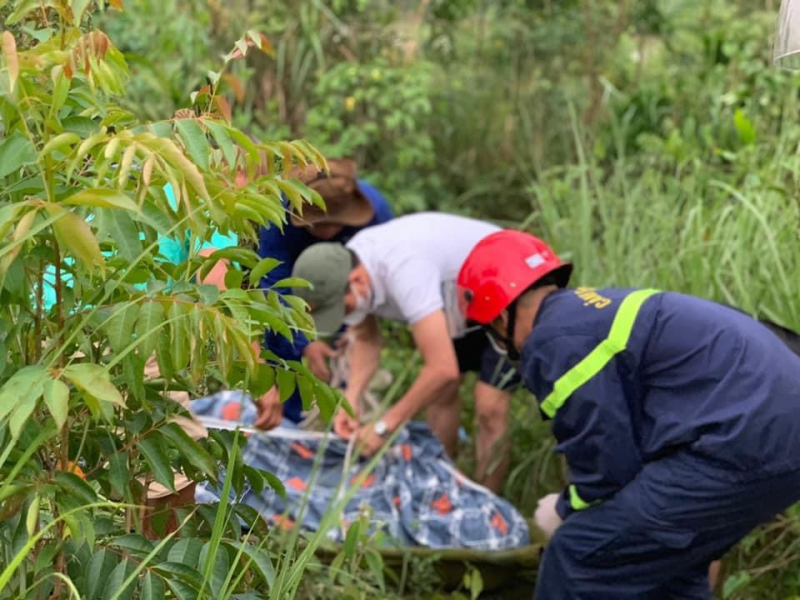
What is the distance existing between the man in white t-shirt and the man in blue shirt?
0.75 feet

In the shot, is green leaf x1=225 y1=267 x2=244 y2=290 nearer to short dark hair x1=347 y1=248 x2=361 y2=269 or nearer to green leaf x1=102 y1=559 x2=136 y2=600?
green leaf x1=102 y1=559 x2=136 y2=600

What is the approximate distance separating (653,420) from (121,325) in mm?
1922

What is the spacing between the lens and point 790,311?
4016 millimetres

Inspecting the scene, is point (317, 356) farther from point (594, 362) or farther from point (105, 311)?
point (105, 311)

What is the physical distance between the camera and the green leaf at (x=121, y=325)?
165 centimetres

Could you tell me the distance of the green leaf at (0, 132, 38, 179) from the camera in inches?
63.2

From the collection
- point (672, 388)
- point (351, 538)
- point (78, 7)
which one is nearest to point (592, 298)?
point (672, 388)

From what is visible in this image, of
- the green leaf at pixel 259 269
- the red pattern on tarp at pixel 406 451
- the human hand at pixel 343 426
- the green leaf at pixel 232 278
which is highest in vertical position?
the green leaf at pixel 259 269

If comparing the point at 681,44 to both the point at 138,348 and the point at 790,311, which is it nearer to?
the point at 790,311

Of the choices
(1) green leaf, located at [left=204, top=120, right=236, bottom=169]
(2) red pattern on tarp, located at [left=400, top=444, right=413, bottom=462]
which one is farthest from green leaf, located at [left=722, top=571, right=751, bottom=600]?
(1) green leaf, located at [left=204, top=120, right=236, bottom=169]

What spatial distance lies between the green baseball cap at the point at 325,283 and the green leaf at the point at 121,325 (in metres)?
2.36

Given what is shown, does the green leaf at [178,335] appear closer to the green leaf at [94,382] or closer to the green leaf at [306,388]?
the green leaf at [94,382]

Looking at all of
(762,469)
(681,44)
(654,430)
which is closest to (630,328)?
(654,430)

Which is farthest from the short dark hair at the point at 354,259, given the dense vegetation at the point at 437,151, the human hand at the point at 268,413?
the dense vegetation at the point at 437,151
